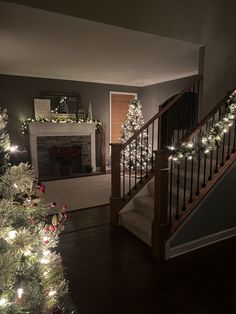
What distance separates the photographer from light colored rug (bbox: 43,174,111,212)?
176 inches

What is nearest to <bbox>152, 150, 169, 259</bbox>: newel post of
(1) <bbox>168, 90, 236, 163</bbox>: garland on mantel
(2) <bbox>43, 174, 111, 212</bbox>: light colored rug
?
(1) <bbox>168, 90, 236, 163</bbox>: garland on mantel

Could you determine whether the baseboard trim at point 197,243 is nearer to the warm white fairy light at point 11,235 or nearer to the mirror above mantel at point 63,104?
the warm white fairy light at point 11,235

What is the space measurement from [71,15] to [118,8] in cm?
69

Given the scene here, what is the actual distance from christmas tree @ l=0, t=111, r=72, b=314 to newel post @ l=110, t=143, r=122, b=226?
1.90 m

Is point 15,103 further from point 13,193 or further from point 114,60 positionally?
point 13,193

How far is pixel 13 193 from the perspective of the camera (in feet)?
4.56

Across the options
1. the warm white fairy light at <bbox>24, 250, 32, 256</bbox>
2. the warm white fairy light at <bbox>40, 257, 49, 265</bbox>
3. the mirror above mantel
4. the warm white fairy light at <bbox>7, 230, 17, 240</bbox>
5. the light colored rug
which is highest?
the mirror above mantel

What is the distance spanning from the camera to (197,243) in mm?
2887

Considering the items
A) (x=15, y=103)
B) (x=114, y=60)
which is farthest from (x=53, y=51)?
(x=15, y=103)

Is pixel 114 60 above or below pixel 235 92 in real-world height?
above

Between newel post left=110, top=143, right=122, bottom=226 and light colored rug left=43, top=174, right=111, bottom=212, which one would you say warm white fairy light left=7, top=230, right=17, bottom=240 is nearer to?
newel post left=110, top=143, right=122, bottom=226

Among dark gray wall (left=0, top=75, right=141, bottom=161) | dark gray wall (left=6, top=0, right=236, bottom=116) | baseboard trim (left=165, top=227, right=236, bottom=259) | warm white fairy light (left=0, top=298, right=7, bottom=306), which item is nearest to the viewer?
warm white fairy light (left=0, top=298, right=7, bottom=306)

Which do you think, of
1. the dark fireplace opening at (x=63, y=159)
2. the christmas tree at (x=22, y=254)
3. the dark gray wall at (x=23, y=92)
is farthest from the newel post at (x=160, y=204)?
the dark gray wall at (x=23, y=92)

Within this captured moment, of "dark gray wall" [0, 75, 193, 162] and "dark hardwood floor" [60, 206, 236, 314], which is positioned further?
"dark gray wall" [0, 75, 193, 162]
